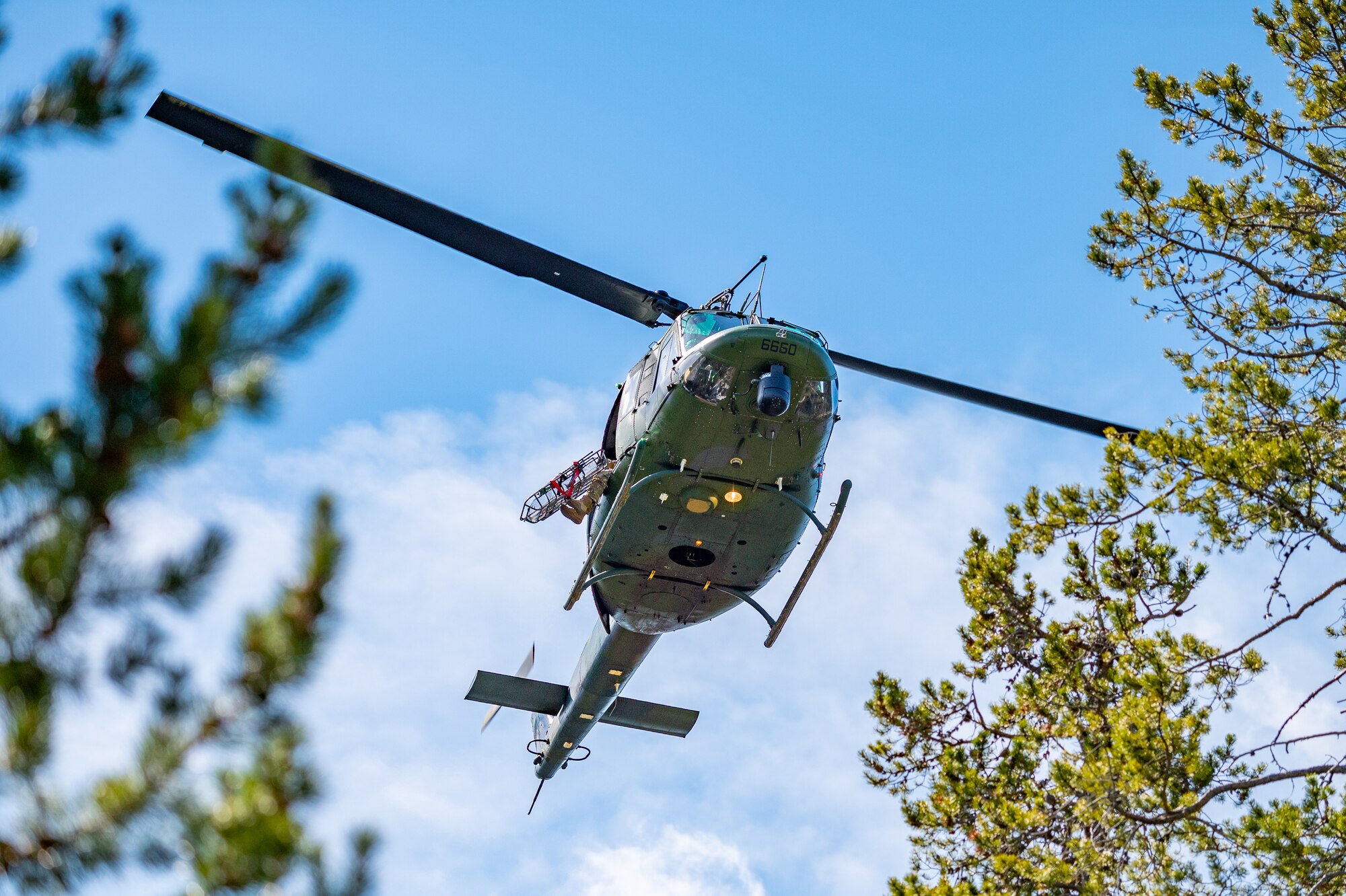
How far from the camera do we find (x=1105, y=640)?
32.9 ft

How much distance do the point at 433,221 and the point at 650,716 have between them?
8789mm

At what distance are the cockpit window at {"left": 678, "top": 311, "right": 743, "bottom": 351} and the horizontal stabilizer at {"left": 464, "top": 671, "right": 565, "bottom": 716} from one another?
23.6 ft

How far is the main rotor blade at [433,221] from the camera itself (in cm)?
1035

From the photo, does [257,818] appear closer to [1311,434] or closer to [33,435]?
[33,435]

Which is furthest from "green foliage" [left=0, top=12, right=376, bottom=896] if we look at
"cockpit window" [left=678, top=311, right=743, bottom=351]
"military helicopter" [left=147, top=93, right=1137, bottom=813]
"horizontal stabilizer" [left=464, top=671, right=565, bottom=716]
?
"horizontal stabilizer" [left=464, top=671, right=565, bottom=716]

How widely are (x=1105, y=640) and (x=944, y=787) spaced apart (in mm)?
1972

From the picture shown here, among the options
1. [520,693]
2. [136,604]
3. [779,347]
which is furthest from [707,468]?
[136,604]

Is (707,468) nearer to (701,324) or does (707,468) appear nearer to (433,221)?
(701,324)

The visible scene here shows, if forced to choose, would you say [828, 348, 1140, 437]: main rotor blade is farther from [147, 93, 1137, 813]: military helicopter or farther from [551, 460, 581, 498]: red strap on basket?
[551, 460, 581, 498]: red strap on basket

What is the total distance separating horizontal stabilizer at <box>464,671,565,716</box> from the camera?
642 inches

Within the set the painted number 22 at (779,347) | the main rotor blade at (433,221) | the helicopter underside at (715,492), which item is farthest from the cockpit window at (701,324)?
the main rotor blade at (433,221)

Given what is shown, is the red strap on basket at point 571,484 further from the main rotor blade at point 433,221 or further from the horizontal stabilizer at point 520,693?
the horizontal stabilizer at point 520,693

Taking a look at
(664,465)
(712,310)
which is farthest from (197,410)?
(712,310)

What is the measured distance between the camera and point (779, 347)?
1022 cm
